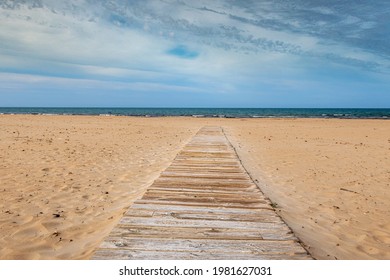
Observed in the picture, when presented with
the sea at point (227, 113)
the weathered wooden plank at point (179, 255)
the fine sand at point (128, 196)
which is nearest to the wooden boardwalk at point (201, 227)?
the weathered wooden plank at point (179, 255)

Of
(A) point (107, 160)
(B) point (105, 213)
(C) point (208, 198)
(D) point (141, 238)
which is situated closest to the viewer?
(D) point (141, 238)

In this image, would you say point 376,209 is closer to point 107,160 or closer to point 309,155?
point 309,155

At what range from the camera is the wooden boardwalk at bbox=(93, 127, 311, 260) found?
2961mm

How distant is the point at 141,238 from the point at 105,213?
6.99 feet

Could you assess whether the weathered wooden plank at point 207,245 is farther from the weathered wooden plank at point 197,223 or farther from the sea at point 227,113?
the sea at point 227,113

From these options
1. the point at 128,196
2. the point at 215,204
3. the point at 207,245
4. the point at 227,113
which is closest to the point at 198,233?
the point at 207,245

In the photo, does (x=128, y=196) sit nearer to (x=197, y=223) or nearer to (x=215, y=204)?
(x=215, y=204)

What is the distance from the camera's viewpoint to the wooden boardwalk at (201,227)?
2.96m

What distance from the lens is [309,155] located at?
11523 mm

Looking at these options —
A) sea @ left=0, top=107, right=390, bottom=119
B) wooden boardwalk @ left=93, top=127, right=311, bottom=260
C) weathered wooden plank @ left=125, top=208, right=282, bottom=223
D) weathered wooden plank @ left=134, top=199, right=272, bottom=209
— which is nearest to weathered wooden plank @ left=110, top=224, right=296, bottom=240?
wooden boardwalk @ left=93, top=127, right=311, bottom=260

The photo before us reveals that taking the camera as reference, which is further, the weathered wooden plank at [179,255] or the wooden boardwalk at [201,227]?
the wooden boardwalk at [201,227]

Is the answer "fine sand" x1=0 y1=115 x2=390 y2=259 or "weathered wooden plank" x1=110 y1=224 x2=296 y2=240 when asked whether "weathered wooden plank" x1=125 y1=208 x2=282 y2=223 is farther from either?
"fine sand" x1=0 y1=115 x2=390 y2=259
